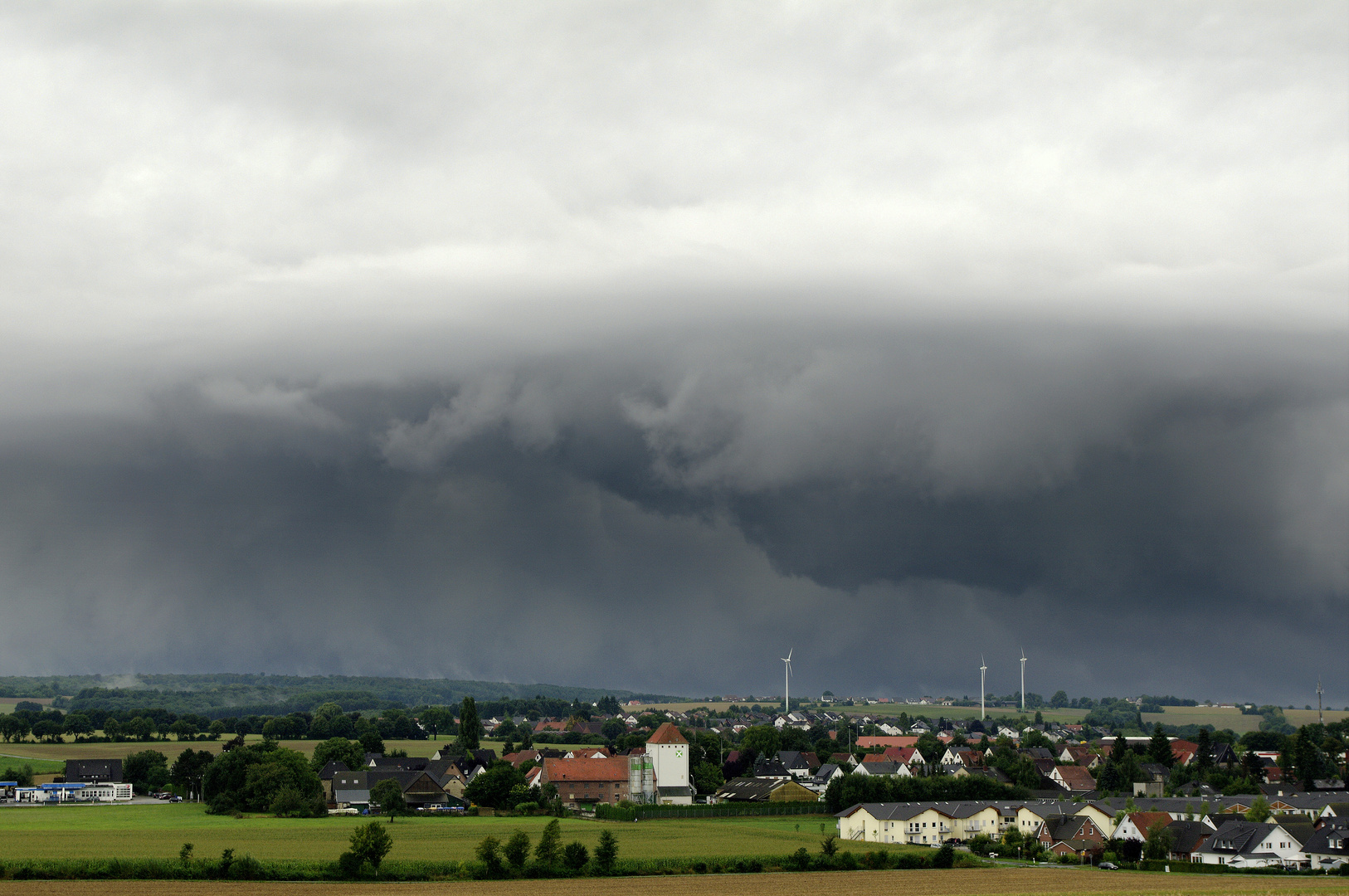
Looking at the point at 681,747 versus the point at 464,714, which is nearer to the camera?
the point at 681,747

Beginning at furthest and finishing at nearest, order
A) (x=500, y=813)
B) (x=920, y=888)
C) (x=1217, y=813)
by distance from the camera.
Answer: (x=500, y=813) < (x=1217, y=813) < (x=920, y=888)

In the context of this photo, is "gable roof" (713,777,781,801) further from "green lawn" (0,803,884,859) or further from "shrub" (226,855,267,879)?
"shrub" (226,855,267,879)

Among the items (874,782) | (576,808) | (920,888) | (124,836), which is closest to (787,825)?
(874,782)

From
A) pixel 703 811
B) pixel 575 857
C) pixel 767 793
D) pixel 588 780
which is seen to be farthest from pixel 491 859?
pixel 588 780

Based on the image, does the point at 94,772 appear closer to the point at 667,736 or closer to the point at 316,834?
the point at 667,736

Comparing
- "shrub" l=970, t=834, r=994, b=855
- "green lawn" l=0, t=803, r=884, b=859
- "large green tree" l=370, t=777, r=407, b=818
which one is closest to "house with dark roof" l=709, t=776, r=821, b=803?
"green lawn" l=0, t=803, r=884, b=859

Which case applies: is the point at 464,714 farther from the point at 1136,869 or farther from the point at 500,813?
the point at 1136,869
